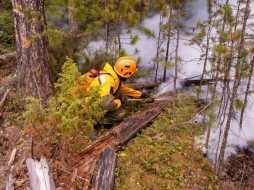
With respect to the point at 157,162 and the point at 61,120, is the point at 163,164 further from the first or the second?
the point at 61,120

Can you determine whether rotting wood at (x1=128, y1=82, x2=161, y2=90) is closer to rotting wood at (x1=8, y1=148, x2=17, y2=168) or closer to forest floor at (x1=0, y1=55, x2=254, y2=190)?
forest floor at (x1=0, y1=55, x2=254, y2=190)

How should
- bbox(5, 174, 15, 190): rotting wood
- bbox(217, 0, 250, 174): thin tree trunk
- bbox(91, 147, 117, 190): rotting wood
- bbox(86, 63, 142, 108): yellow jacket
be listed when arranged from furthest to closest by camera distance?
bbox(86, 63, 142, 108): yellow jacket < bbox(217, 0, 250, 174): thin tree trunk < bbox(91, 147, 117, 190): rotting wood < bbox(5, 174, 15, 190): rotting wood

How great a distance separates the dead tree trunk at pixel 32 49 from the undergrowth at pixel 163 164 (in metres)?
2.42

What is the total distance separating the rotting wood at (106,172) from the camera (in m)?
4.23

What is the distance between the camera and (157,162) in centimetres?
528

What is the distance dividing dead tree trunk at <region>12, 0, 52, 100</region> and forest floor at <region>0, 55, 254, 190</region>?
614mm

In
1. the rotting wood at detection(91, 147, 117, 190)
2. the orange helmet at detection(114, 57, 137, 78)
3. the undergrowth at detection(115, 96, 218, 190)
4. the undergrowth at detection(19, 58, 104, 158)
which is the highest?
the orange helmet at detection(114, 57, 137, 78)

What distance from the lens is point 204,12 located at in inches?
496

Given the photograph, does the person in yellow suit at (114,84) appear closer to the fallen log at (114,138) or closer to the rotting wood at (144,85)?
the fallen log at (114,138)

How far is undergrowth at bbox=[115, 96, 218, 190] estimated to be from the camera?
4801mm

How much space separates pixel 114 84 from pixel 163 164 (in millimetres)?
1926

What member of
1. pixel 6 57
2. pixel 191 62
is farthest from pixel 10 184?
pixel 191 62

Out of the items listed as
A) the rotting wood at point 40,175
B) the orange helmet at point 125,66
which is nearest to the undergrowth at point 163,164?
the rotting wood at point 40,175

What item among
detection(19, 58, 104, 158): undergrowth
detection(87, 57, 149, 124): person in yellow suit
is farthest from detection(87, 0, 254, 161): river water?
detection(19, 58, 104, 158): undergrowth
